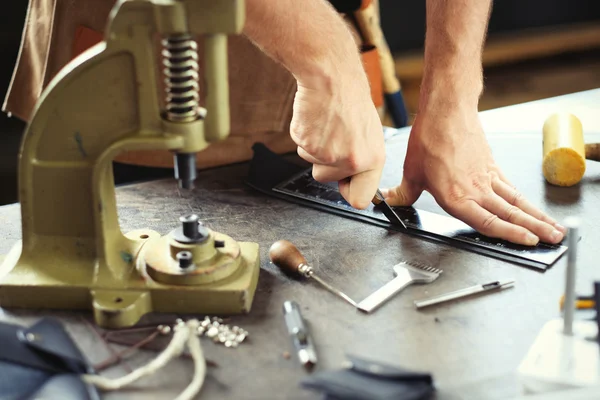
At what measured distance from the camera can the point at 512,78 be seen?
14.5ft

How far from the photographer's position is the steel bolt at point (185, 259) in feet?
3.47

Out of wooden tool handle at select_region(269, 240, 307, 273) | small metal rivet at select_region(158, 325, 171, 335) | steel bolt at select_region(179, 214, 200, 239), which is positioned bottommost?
small metal rivet at select_region(158, 325, 171, 335)

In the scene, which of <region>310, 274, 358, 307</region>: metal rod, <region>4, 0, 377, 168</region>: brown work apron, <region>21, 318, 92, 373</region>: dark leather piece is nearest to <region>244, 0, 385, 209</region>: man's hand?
<region>310, 274, 358, 307</region>: metal rod

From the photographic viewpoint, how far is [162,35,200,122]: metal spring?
0.95 metres

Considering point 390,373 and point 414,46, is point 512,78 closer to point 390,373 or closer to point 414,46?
point 414,46

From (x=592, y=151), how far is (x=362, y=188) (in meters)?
0.62

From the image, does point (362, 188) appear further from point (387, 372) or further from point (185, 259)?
point (387, 372)

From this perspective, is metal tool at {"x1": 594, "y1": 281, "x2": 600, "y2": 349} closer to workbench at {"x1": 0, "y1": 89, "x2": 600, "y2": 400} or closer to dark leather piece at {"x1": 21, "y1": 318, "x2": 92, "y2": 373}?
workbench at {"x1": 0, "y1": 89, "x2": 600, "y2": 400}

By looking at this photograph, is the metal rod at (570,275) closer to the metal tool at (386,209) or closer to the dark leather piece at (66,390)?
the metal tool at (386,209)

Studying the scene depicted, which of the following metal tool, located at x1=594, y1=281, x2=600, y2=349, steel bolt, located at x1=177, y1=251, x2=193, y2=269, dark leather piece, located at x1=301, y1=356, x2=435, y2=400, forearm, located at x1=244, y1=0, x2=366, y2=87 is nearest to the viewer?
dark leather piece, located at x1=301, y1=356, x2=435, y2=400

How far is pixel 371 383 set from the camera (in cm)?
85

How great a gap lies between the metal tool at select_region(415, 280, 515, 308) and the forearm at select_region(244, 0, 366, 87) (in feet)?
1.35

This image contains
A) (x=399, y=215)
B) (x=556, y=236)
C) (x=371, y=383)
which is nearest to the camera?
(x=371, y=383)

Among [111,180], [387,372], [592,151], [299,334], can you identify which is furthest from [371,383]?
[592,151]
